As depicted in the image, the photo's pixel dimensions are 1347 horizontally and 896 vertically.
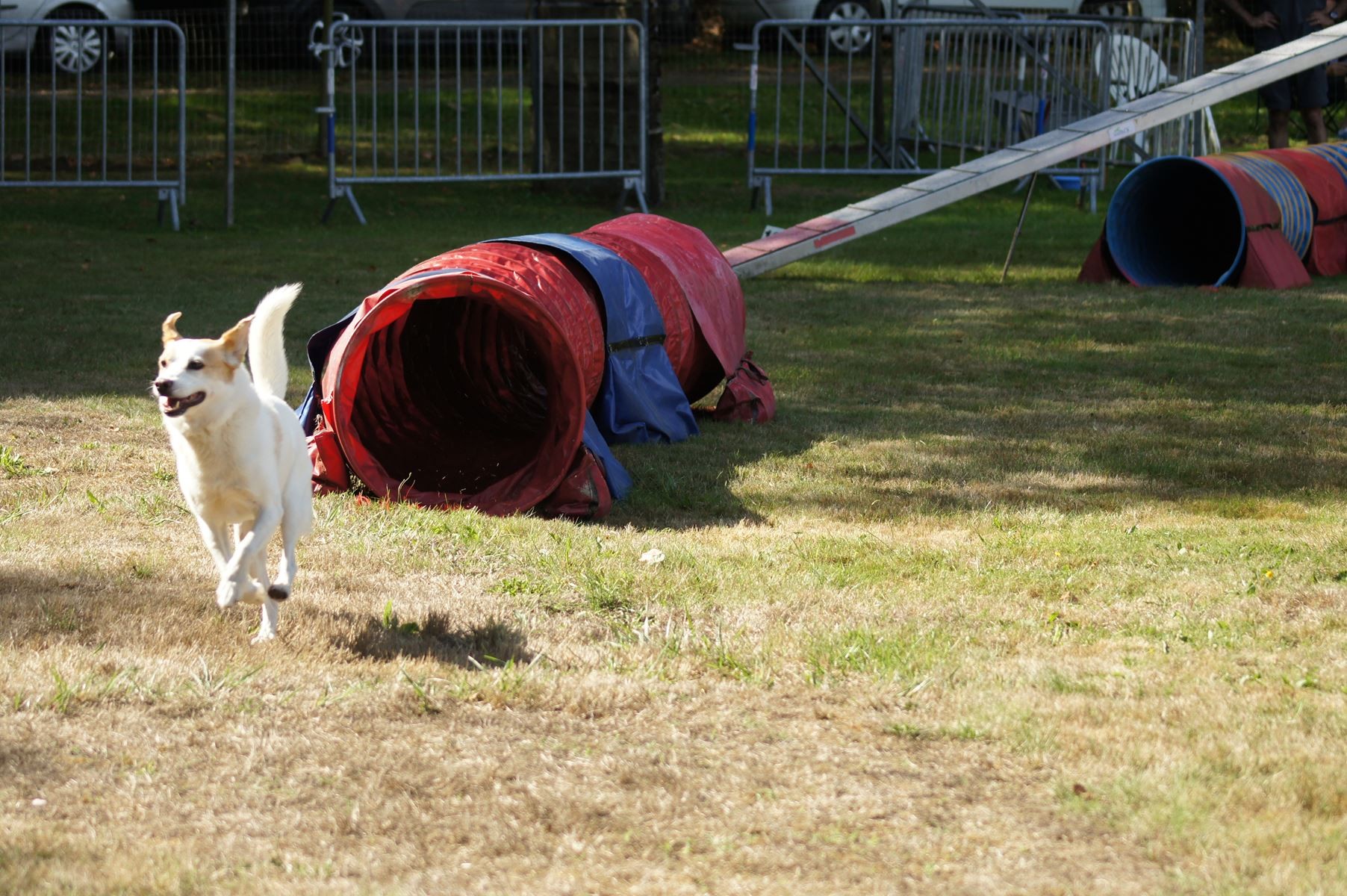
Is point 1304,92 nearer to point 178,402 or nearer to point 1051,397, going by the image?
point 1051,397

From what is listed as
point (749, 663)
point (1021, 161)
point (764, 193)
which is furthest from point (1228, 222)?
point (749, 663)

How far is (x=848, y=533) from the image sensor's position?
5.82 m

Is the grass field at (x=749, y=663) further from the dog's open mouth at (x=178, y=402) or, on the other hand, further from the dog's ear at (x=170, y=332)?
the dog's ear at (x=170, y=332)

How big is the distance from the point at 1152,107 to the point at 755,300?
3476 millimetres

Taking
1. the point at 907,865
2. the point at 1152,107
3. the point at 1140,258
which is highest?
the point at 1152,107

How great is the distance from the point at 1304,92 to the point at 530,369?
10797mm

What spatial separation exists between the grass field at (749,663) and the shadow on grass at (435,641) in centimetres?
2

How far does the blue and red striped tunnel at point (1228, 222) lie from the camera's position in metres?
11.5

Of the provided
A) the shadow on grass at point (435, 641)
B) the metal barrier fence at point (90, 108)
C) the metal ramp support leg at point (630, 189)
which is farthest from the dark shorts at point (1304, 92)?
the shadow on grass at point (435, 641)

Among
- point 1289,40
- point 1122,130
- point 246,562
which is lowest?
point 246,562

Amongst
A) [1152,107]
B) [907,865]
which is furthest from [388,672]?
[1152,107]

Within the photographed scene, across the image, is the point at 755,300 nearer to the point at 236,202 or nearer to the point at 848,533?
the point at 848,533

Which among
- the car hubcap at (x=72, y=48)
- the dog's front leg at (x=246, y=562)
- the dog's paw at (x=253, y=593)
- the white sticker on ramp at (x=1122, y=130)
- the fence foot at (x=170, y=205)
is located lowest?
the dog's paw at (x=253, y=593)

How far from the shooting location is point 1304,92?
603 inches
